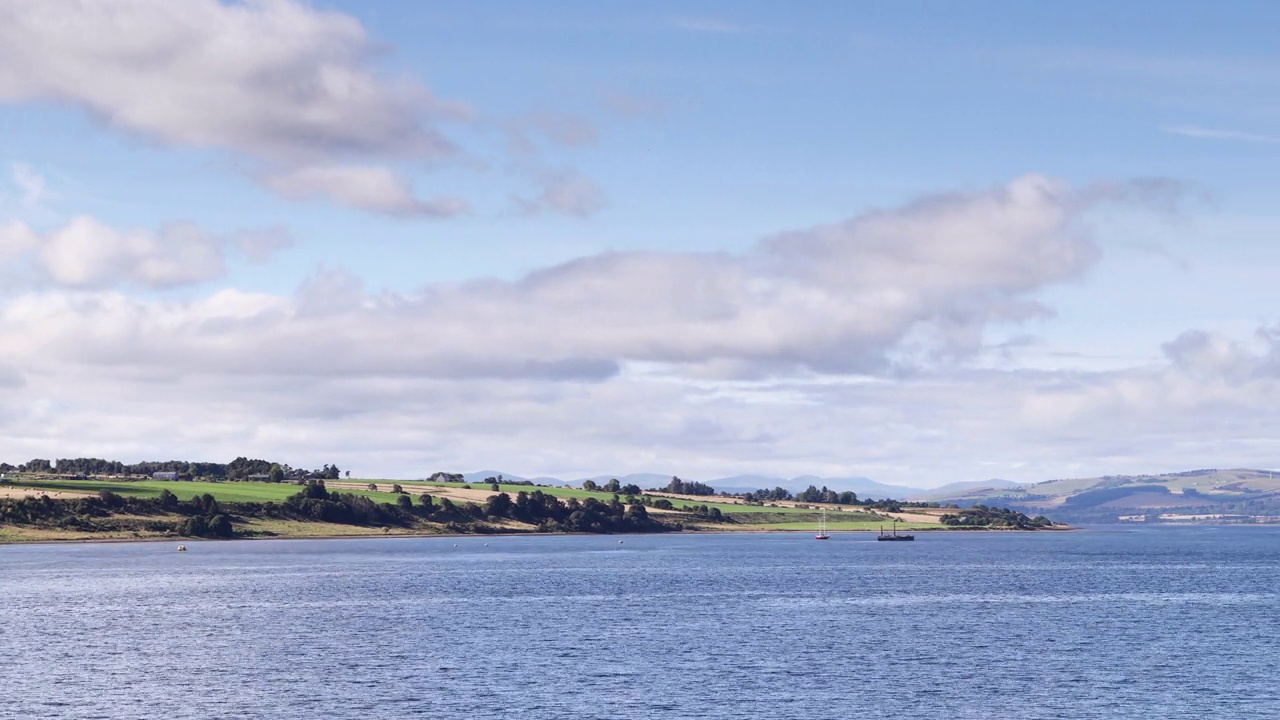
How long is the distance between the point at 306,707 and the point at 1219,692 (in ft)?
198

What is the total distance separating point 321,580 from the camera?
192375mm

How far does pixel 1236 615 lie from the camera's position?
473 ft

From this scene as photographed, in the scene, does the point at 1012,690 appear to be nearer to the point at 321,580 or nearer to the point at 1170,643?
the point at 1170,643

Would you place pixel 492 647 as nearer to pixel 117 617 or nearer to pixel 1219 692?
pixel 117 617

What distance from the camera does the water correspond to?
86.7 metres

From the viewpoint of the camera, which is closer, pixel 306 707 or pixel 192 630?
pixel 306 707

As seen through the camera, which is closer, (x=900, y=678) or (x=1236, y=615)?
(x=900, y=678)

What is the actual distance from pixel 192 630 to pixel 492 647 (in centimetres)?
3246

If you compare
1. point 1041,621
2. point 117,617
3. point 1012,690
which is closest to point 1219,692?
point 1012,690

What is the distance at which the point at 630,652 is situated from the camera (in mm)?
110125

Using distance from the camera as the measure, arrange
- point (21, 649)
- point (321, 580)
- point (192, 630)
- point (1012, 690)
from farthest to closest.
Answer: point (321, 580) → point (192, 630) → point (21, 649) → point (1012, 690)

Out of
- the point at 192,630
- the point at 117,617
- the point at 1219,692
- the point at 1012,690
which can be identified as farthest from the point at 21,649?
the point at 1219,692

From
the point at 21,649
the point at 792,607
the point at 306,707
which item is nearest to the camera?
the point at 306,707

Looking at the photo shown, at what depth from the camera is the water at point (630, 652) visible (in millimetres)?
86688
